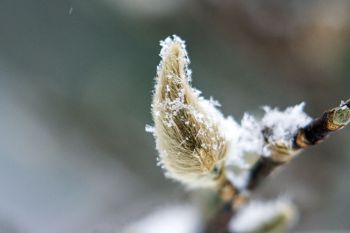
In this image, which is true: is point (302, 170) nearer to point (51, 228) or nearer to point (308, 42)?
point (308, 42)

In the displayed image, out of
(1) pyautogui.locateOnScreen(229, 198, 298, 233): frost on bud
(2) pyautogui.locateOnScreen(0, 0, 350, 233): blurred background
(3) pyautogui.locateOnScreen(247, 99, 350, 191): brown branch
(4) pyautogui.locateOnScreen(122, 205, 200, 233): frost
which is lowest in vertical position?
(3) pyautogui.locateOnScreen(247, 99, 350, 191): brown branch

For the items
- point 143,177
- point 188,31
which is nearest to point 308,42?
point 188,31

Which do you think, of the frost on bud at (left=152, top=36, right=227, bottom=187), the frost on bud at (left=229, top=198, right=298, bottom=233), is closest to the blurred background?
the frost on bud at (left=229, top=198, right=298, bottom=233)

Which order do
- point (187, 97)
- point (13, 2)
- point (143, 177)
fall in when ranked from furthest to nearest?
point (143, 177) < point (13, 2) < point (187, 97)

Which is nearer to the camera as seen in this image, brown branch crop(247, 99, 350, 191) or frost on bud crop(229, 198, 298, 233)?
brown branch crop(247, 99, 350, 191)

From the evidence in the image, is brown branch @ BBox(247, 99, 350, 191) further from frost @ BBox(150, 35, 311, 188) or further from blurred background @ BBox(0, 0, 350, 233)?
blurred background @ BBox(0, 0, 350, 233)
